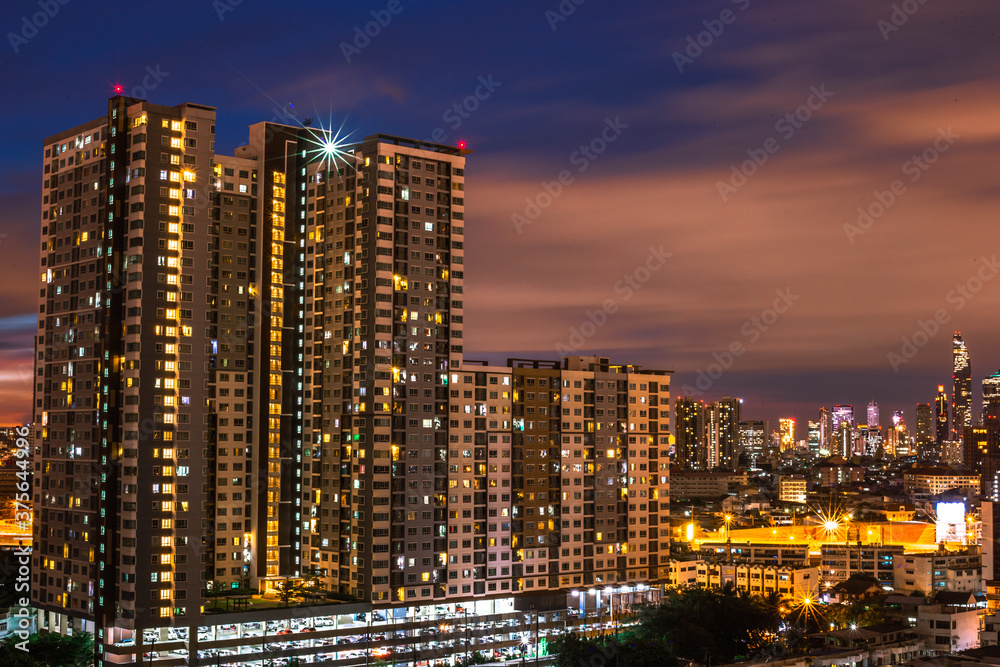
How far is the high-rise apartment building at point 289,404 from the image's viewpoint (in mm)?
70750

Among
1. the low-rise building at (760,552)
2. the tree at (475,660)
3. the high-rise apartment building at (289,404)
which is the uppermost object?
the high-rise apartment building at (289,404)

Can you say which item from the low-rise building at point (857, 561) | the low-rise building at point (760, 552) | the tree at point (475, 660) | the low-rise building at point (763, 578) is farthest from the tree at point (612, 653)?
the low-rise building at point (857, 561)

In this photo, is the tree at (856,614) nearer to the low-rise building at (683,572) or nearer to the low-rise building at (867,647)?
the low-rise building at (867,647)

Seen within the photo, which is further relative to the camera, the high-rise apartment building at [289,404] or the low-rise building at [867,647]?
the low-rise building at [867,647]

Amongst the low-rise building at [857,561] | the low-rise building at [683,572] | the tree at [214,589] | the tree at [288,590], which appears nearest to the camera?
the tree at [288,590]

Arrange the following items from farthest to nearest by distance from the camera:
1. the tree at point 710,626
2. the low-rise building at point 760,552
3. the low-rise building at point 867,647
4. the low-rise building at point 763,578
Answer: the low-rise building at point 760,552
the low-rise building at point 763,578
the tree at point 710,626
the low-rise building at point 867,647

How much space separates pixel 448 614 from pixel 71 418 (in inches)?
1223

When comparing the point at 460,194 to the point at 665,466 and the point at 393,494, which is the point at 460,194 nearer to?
the point at 393,494

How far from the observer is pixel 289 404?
9131cm

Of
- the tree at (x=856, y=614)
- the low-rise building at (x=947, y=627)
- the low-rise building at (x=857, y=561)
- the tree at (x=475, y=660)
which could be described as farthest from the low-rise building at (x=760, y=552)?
the tree at (x=475, y=660)

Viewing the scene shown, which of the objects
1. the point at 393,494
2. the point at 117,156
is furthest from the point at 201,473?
the point at 117,156

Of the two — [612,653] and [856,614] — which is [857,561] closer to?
[856,614]

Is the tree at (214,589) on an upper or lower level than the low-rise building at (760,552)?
upper

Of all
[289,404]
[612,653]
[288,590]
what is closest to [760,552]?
[612,653]
